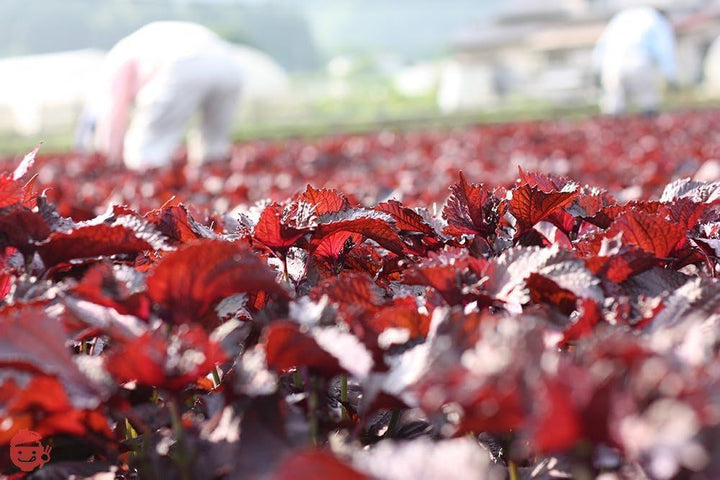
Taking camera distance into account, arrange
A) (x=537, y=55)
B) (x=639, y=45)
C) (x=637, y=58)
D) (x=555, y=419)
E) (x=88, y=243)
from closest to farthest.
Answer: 1. (x=555, y=419)
2. (x=88, y=243)
3. (x=637, y=58)
4. (x=639, y=45)
5. (x=537, y=55)

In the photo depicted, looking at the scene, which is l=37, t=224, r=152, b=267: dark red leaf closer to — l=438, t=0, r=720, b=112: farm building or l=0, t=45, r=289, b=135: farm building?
l=0, t=45, r=289, b=135: farm building

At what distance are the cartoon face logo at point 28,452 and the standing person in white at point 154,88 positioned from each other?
227 inches

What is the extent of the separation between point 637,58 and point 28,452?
1318 centimetres

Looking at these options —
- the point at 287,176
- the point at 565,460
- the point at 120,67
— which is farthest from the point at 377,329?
the point at 120,67

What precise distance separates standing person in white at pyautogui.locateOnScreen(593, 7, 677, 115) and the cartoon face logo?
12636 millimetres

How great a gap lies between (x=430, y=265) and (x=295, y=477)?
49 cm

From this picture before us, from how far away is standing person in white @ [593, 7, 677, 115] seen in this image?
13.1 m

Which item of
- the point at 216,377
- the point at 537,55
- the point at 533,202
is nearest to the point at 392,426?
the point at 216,377

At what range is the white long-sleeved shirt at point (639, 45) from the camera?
42.8 ft

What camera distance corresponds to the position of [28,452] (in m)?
0.96

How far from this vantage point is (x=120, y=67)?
6.87 meters

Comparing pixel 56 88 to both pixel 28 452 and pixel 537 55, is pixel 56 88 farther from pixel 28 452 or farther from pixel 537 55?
pixel 28 452

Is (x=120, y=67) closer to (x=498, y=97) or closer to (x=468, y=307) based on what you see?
(x=468, y=307)

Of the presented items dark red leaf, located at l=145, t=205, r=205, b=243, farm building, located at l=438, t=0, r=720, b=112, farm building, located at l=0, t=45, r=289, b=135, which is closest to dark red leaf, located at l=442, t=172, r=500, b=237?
dark red leaf, located at l=145, t=205, r=205, b=243
